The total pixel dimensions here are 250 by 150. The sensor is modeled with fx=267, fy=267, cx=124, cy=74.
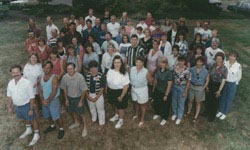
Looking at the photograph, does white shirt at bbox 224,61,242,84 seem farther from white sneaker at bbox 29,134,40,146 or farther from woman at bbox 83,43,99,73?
white sneaker at bbox 29,134,40,146

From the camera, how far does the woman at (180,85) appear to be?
635 centimetres

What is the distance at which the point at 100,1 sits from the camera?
63.8 feet

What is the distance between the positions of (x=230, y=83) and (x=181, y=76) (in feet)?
4.50

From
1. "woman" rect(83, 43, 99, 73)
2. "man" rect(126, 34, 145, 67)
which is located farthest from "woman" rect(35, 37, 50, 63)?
"man" rect(126, 34, 145, 67)

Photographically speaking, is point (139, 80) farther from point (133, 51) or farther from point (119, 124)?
point (119, 124)

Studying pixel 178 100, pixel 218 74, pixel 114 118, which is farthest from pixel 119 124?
pixel 218 74

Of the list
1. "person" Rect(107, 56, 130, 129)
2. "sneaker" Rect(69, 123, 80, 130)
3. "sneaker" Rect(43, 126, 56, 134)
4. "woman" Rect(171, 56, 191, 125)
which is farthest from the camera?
"sneaker" Rect(69, 123, 80, 130)

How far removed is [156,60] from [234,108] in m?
2.77

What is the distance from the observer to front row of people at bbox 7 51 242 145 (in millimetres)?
5848

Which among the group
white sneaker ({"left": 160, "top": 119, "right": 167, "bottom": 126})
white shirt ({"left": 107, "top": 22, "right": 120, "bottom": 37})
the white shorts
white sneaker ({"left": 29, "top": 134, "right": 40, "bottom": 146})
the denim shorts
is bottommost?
white sneaker ({"left": 29, "top": 134, "right": 40, "bottom": 146})

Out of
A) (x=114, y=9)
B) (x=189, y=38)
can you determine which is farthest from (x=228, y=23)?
(x=114, y=9)

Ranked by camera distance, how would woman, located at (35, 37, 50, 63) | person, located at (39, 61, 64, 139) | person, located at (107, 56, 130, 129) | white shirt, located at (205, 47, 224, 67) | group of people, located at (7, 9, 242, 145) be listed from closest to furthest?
1. person, located at (39, 61, 64, 139)
2. group of people, located at (7, 9, 242, 145)
3. person, located at (107, 56, 130, 129)
4. woman, located at (35, 37, 50, 63)
5. white shirt, located at (205, 47, 224, 67)

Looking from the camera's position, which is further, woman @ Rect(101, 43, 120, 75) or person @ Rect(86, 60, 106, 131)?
woman @ Rect(101, 43, 120, 75)

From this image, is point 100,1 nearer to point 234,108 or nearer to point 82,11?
point 82,11
